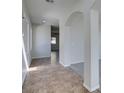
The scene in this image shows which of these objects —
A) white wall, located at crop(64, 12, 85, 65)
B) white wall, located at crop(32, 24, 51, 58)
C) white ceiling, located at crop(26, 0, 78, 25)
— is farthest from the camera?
white wall, located at crop(32, 24, 51, 58)

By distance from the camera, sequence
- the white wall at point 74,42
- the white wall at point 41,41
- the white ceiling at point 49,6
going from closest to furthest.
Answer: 1. the white ceiling at point 49,6
2. the white wall at point 74,42
3. the white wall at point 41,41

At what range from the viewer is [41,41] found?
7508mm

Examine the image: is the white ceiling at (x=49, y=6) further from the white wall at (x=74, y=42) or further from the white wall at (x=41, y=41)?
the white wall at (x=41, y=41)

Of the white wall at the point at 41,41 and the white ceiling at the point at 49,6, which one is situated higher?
the white ceiling at the point at 49,6

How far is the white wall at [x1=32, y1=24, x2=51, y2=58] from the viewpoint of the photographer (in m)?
7.29

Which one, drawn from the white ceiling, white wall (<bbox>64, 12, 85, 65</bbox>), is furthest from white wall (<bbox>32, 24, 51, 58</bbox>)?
white wall (<bbox>64, 12, 85, 65</bbox>)

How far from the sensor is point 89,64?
2.47 m

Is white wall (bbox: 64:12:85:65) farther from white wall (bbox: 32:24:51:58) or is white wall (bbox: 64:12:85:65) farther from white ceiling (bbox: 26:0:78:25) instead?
white wall (bbox: 32:24:51:58)

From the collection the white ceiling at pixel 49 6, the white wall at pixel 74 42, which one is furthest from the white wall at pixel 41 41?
the white wall at pixel 74 42

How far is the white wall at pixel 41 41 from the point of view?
7289mm
